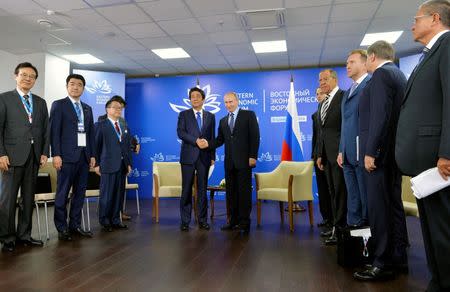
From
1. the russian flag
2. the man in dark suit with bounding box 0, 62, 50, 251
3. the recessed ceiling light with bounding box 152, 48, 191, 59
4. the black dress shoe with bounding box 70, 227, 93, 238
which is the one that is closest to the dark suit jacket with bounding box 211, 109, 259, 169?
the black dress shoe with bounding box 70, 227, 93, 238

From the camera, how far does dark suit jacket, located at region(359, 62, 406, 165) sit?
212 cm

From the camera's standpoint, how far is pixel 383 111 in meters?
2.11

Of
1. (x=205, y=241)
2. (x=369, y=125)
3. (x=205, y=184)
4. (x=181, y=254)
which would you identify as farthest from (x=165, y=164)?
(x=369, y=125)

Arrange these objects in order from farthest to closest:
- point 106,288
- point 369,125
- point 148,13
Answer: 1. point 148,13
2. point 369,125
3. point 106,288

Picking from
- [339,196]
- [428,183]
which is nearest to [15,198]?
[339,196]

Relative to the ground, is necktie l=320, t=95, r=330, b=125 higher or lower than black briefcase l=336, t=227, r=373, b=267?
higher

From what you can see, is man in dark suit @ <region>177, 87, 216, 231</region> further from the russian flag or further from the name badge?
the russian flag

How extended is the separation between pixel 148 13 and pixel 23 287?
4.27 m

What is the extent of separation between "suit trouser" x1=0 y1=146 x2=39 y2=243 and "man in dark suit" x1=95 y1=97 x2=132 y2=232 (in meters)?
0.80

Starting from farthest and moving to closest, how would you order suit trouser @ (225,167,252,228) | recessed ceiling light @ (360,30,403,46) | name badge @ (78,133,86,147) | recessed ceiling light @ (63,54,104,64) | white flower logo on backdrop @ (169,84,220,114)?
white flower logo on backdrop @ (169,84,220,114) → recessed ceiling light @ (63,54,104,64) → recessed ceiling light @ (360,30,403,46) → suit trouser @ (225,167,252,228) → name badge @ (78,133,86,147)

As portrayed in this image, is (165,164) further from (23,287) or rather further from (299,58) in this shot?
(299,58)

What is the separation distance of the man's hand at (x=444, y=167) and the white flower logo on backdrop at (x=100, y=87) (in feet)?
25.1

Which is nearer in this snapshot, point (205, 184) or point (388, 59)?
point (388, 59)

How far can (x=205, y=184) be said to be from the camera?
4148 millimetres
